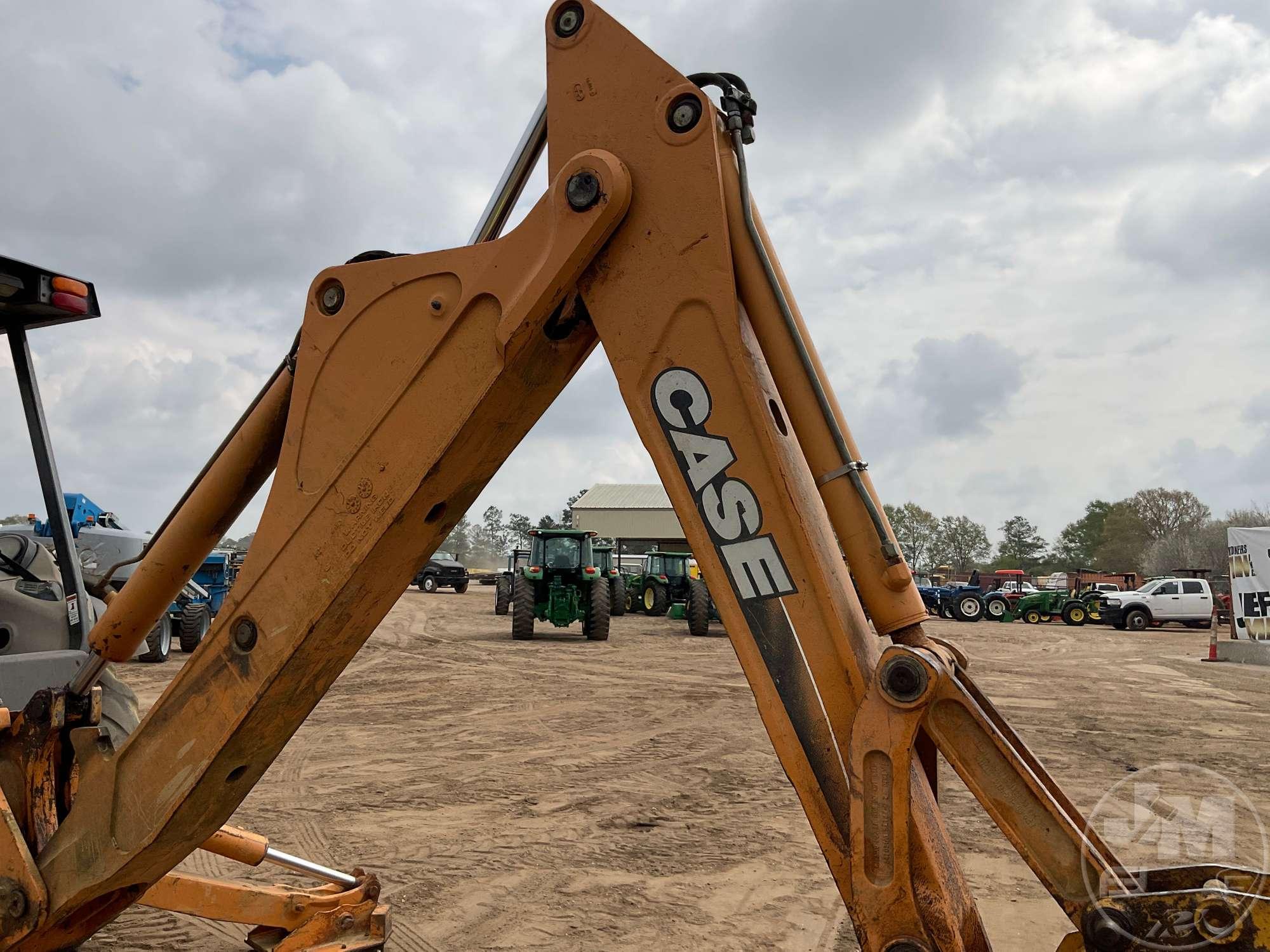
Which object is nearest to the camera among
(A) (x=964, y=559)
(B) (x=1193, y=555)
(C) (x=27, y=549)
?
(C) (x=27, y=549)

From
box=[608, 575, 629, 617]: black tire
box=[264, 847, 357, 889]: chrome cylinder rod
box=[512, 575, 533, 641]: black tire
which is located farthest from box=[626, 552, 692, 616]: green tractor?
box=[264, 847, 357, 889]: chrome cylinder rod

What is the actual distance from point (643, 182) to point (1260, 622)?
58.9 ft

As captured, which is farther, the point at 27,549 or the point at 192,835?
the point at 27,549

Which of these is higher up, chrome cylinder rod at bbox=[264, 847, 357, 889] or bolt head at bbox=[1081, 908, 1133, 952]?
bolt head at bbox=[1081, 908, 1133, 952]

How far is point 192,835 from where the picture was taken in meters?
2.48

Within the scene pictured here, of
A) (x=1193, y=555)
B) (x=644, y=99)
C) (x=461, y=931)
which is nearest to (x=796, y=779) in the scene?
(x=644, y=99)

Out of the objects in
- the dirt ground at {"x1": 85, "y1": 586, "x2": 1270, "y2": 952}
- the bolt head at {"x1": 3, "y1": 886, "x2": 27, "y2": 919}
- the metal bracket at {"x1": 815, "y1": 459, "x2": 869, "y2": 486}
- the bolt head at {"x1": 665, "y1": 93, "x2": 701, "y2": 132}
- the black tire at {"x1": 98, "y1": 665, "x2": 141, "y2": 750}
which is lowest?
the dirt ground at {"x1": 85, "y1": 586, "x2": 1270, "y2": 952}

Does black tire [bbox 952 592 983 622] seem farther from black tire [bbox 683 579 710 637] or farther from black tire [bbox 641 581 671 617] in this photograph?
black tire [bbox 683 579 710 637]

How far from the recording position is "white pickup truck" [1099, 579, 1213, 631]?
2583 cm

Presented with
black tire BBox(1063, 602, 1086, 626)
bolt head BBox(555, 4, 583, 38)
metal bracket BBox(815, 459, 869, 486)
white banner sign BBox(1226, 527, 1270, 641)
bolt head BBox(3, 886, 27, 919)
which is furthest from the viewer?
black tire BBox(1063, 602, 1086, 626)

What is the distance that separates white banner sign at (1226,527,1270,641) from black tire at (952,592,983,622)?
11980 mm

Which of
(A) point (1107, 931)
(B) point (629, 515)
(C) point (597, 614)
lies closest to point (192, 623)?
(C) point (597, 614)

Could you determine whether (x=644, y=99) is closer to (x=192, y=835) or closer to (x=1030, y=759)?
(x=1030, y=759)

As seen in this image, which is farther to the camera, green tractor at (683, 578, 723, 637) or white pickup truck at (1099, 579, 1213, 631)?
white pickup truck at (1099, 579, 1213, 631)
